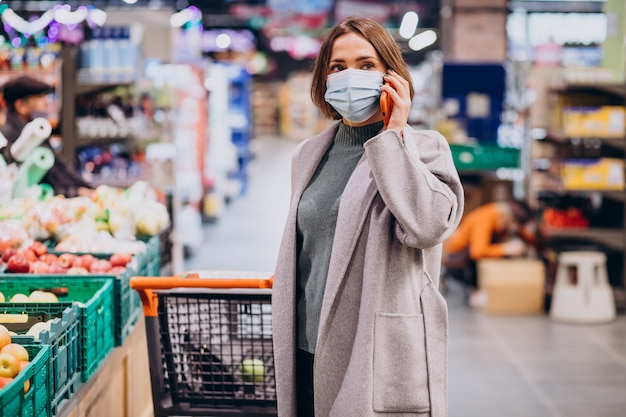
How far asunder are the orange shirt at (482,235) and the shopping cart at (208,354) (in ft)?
18.2

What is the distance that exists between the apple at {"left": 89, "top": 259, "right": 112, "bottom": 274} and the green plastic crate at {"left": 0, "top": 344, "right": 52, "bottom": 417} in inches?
50.4

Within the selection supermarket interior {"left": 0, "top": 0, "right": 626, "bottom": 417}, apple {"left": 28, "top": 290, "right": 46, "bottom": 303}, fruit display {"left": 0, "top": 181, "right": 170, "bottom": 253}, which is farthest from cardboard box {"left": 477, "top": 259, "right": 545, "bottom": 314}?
apple {"left": 28, "top": 290, "right": 46, "bottom": 303}

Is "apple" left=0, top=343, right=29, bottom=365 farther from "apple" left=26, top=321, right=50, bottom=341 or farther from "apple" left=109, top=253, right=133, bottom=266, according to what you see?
"apple" left=109, top=253, right=133, bottom=266

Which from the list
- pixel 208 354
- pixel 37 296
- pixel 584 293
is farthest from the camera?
pixel 584 293

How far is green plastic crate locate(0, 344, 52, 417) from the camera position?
7.57 feet

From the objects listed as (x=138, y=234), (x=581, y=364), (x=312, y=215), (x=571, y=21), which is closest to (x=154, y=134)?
(x=138, y=234)

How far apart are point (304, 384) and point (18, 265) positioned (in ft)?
6.30

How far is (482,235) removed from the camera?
8555mm

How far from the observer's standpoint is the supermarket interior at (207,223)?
3.21 m

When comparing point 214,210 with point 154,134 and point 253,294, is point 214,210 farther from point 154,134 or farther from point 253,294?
point 253,294

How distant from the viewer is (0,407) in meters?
2.23

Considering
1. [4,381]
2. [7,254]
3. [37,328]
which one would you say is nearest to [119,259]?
[7,254]

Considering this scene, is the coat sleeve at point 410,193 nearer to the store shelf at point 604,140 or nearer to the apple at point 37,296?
the apple at point 37,296

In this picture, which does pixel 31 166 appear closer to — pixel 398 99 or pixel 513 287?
pixel 398 99
